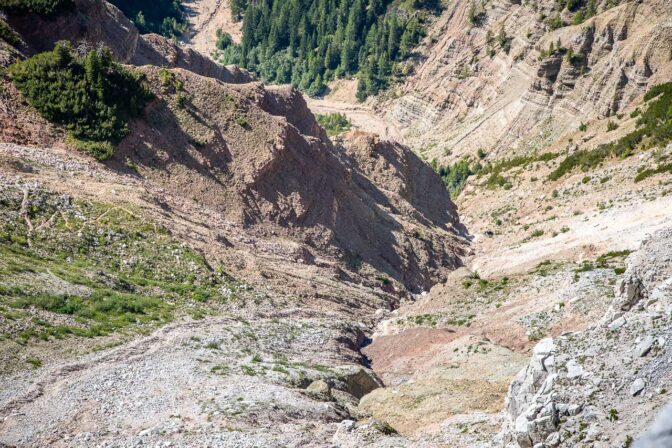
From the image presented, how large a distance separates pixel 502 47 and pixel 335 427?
3708 inches

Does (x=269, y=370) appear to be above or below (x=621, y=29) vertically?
below

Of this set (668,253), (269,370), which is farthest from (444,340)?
(668,253)

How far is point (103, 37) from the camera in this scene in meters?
57.5

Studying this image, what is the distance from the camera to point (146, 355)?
2984 centimetres

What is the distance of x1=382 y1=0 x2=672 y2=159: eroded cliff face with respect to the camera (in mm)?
88438

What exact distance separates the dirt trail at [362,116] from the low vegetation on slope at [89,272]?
2922 inches

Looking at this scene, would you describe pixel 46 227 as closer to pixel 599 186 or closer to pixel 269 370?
pixel 269 370

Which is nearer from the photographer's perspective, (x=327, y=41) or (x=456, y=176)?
(x=456, y=176)

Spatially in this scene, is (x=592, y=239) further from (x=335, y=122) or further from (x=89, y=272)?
(x=335, y=122)

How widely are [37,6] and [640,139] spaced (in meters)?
47.5

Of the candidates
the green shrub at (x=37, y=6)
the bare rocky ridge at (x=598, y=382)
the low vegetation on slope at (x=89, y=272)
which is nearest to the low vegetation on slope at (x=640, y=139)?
the low vegetation on slope at (x=89, y=272)

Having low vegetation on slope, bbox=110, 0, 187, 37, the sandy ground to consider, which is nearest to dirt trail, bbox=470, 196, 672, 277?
low vegetation on slope, bbox=110, 0, 187, 37

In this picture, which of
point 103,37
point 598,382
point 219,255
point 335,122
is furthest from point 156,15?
point 598,382

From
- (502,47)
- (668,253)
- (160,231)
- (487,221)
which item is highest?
(502,47)
